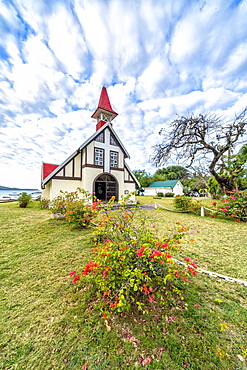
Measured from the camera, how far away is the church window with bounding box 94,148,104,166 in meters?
13.0

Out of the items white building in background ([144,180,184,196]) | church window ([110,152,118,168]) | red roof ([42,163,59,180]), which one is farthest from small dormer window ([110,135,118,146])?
white building in background ([144,180,184,196])

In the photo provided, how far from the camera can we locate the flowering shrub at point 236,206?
25.7 ft

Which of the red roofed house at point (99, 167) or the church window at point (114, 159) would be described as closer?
the red roofed house at point (99, 167)

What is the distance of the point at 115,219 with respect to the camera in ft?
9.67

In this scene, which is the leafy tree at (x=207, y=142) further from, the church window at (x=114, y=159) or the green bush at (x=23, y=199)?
the green bush at (x=23, y=199)

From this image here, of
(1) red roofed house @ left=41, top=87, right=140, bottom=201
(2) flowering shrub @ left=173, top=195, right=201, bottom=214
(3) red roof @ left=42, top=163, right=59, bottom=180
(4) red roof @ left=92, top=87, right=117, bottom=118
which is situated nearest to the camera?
(2) flowering shrub @ left=173, top=195, right=201, bottom=214

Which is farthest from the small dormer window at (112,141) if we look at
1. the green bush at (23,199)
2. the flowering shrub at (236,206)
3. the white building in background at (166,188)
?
the white building in background at (166,188)

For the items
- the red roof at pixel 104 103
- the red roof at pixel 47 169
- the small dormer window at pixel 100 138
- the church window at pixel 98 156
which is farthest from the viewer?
the red roof at pixel 104 103

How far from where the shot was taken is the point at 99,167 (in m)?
13.0

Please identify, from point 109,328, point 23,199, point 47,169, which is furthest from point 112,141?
point 109,328

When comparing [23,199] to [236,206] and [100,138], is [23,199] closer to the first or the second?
[100,138]

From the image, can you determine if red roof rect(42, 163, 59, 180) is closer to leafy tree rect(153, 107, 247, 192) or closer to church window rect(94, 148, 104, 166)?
church window rect(94, 148, 104, 166)

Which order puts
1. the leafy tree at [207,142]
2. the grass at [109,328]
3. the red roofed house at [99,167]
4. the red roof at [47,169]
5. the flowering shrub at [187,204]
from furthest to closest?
the red roof at [47,169] < the red roofed house at [99,167] < the flowering shrub at [187,204] < the leafy tree at [207,142] < the grass at [109,328]

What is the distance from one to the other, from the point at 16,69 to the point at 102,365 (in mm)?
12176
